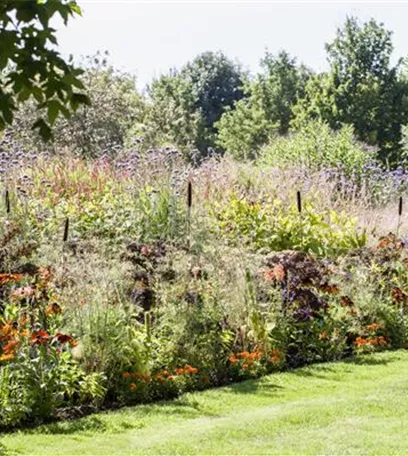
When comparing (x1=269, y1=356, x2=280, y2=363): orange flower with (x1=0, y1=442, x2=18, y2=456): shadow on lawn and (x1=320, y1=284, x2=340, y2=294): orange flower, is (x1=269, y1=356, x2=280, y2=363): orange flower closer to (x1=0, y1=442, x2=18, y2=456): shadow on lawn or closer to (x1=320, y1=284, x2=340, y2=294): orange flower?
(x1=320, y1=284, x2=340, y2=294): orange flower

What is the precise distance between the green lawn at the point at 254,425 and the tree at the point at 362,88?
2659 cm

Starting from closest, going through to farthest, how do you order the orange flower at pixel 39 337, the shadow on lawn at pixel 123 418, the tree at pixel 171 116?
the shadow on lawn at pixel 123 418 → the orange flower at pixel 39 337 → the tree at pixel 171 116

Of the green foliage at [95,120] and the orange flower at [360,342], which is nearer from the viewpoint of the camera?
the orange flower at [360,342]

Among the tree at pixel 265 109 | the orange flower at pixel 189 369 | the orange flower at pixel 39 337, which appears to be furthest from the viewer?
the tree at pixel 265 109

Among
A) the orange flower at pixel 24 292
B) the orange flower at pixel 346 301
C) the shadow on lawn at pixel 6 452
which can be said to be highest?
the orange flower at pixel 24 292

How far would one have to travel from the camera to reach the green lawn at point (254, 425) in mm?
5223

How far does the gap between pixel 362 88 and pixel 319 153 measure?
15080 mm

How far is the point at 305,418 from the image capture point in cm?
585

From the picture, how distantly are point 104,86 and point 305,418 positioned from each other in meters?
19.5

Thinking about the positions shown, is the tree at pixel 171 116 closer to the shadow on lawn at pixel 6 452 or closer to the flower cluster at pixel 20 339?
the flower cluster at pixel 20 339

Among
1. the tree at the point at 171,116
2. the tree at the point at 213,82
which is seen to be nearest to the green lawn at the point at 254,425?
the tree at the point at 171,116

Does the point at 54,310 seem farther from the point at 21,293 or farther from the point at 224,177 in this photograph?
the point at 224,177

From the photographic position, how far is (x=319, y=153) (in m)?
18.5

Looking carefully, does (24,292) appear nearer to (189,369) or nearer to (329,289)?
(189,369)
